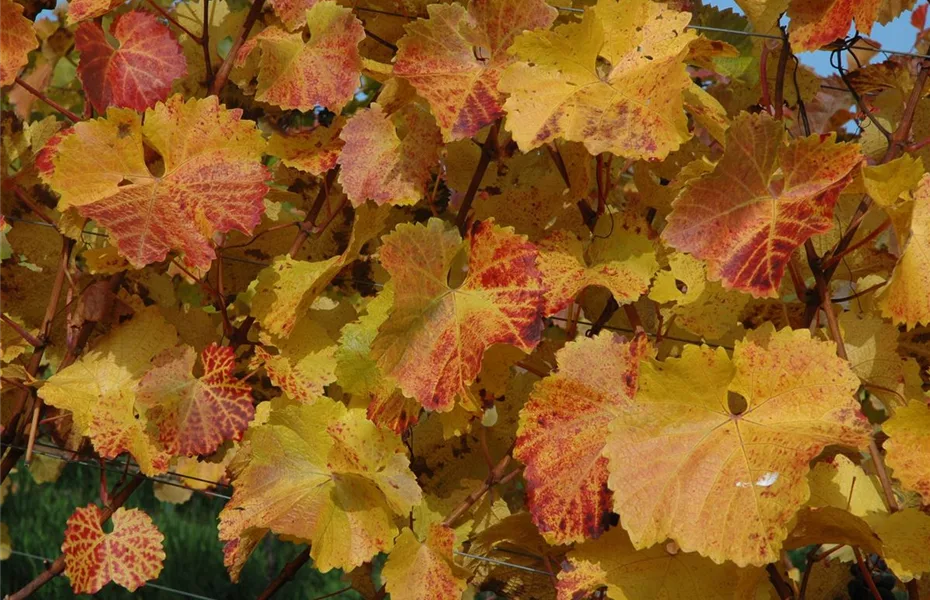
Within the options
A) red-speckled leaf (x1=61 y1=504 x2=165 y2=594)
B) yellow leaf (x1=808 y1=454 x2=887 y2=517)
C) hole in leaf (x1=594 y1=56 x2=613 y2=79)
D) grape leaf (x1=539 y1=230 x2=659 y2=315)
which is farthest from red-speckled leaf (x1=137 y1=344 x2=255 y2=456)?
yellow leaf (x1=808 y1=454 x2=887 y2=517)

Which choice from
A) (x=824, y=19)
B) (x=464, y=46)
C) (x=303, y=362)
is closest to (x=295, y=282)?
(x=303, y=362)

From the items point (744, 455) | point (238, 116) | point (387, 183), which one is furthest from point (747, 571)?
point (238, 116)

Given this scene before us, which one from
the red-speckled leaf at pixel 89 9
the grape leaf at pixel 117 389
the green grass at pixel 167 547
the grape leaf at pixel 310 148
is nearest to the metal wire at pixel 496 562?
the grape leaf at pixel 117 389

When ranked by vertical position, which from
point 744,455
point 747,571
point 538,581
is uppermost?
point 744,455

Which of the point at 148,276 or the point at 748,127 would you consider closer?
the point at 748,127

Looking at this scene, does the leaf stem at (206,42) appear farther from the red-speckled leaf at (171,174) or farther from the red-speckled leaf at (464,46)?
the red-speckled leaf at (464,46)

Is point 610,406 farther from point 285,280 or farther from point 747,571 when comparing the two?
point 285,280
